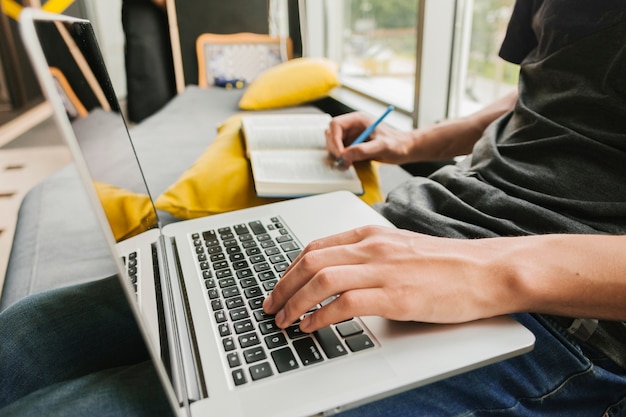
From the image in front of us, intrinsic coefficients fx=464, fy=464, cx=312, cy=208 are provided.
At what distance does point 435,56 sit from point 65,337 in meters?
1.45

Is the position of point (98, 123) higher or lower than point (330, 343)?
higher

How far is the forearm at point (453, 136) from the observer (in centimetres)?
94

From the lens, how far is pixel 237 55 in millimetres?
2711

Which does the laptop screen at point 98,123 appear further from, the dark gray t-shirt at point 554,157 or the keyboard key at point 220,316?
the dark gray t-shirt at point 554,157

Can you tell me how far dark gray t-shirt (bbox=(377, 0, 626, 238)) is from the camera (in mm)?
582

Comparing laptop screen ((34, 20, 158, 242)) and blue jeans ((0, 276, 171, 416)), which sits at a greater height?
laptop screen ((34, 20, 158, 242))

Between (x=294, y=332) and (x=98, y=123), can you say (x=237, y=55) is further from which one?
(x=294, y=332)

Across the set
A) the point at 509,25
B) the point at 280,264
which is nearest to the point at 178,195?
the point at 280,264

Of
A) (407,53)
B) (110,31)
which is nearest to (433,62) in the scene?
(407,53)

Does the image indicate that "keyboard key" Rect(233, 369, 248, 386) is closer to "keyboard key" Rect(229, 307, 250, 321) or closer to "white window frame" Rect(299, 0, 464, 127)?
"keyboard key" Rect(229, 307, 250, 321)

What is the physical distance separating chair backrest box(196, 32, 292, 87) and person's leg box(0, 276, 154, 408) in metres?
2.21

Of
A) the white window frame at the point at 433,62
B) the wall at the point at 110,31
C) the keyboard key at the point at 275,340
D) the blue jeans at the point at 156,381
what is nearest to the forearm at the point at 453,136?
the blue jeans at the point at 156,381

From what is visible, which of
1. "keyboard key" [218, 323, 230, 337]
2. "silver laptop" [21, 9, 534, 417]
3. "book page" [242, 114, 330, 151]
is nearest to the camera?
"silver laptop" [21, 9, 534, 417]

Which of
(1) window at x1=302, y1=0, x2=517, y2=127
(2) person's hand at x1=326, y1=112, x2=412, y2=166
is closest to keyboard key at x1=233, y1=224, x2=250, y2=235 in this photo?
(2) person's hand at x1=326, y1=112, x2=412, y2=166
